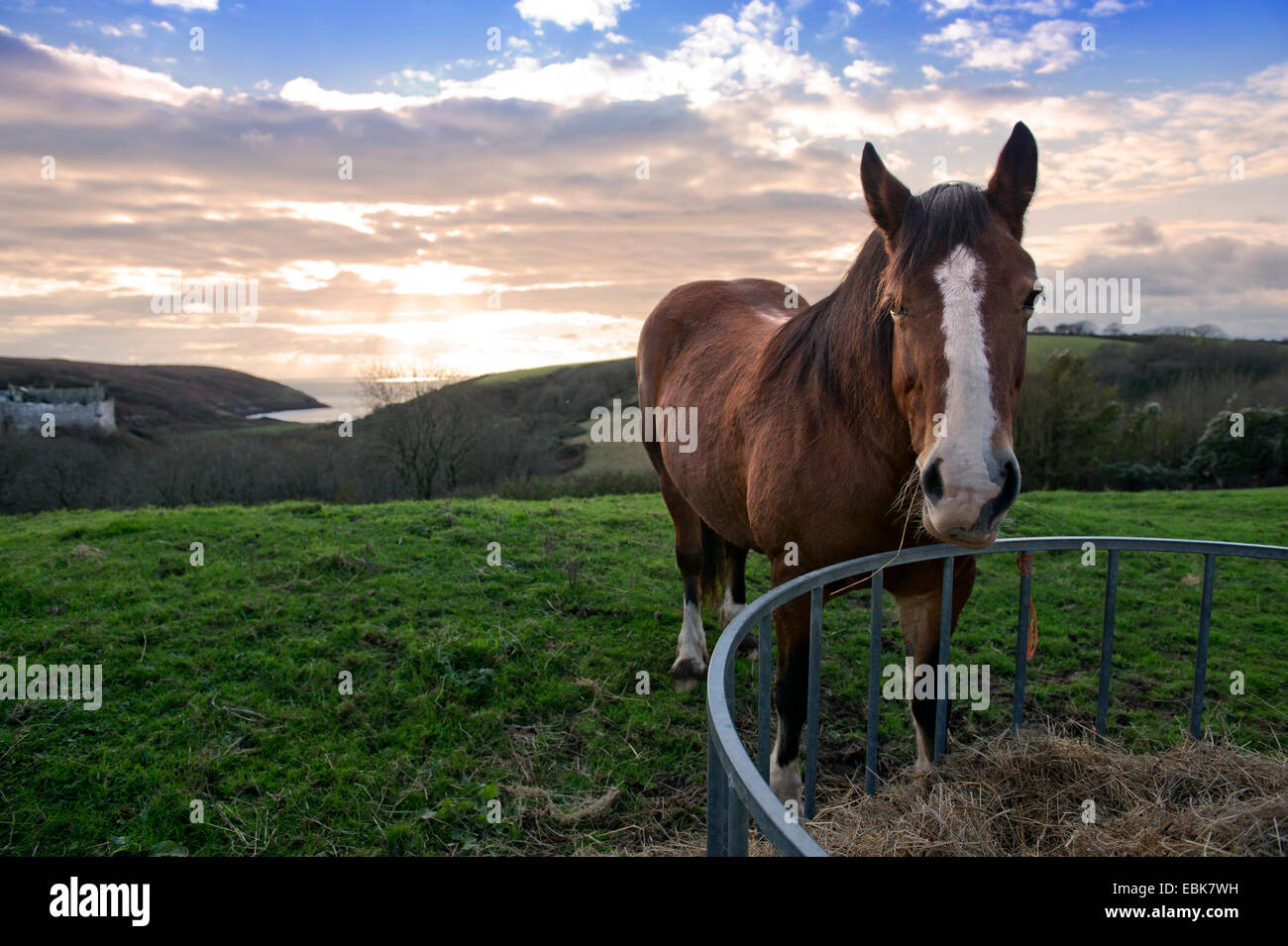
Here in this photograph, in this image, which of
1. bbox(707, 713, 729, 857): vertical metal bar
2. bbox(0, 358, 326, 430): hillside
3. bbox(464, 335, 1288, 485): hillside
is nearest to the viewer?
bbox(707, 713, 729, 857): vertical metal bar

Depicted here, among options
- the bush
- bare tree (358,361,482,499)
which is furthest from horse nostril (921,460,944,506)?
bare tree (358,361,482,499)

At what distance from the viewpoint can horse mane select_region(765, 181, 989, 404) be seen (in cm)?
228

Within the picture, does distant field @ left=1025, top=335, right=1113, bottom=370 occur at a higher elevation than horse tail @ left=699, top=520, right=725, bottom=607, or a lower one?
higher

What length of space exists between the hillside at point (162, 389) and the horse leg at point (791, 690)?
47721mm

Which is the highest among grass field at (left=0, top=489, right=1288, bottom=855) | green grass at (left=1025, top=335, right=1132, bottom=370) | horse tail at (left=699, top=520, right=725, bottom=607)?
green grass at (left=1025, top=335, right=1132, bottom=370)

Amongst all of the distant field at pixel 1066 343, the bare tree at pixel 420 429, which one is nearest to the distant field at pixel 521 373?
the bare tree at pixel 420 429

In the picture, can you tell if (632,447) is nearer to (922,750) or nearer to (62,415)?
(62,415)

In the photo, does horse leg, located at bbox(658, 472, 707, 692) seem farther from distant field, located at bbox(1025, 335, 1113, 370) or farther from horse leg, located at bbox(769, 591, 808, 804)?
distant field, located at bbox(1025, 335, 1113, 370)

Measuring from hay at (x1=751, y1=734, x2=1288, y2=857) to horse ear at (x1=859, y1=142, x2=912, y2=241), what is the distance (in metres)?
2.11

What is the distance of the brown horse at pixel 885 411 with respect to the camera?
6.68ft

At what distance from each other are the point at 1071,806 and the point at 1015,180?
7.68 feet

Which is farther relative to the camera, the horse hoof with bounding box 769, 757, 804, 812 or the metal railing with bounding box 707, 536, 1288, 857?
the horse hoof with bounding box 769, 757, 804, 812
